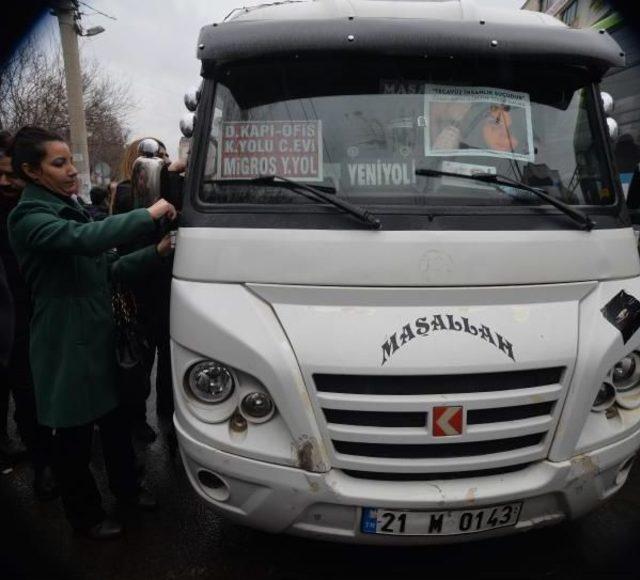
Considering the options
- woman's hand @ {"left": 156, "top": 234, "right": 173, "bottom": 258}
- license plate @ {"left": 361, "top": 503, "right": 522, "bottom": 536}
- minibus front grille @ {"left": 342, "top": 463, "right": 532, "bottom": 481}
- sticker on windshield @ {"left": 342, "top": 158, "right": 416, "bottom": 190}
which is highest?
sticker on windshield @ {"left": 342, "top": 158, "right": 416, "bottom": 190}

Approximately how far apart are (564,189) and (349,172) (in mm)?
1054

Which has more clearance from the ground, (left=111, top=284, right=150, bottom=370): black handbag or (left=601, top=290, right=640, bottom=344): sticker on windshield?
(left=601, top=290, right=640, bottom=344): sticker on windshield

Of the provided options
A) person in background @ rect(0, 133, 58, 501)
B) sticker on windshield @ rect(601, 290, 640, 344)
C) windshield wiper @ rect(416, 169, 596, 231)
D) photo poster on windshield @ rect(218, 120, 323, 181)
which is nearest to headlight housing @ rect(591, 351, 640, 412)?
sticker on windshield @ rect(601, 290, 640, 344)

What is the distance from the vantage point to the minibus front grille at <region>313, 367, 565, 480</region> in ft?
6.45

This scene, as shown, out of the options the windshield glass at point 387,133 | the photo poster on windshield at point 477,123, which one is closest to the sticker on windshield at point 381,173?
the windshield glass at point 387,133

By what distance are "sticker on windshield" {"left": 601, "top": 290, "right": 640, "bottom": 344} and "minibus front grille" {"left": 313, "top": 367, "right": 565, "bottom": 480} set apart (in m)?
0.45

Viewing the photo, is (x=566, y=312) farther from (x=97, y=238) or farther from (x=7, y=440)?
(x=7, y=440)

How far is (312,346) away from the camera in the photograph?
1.99 meters

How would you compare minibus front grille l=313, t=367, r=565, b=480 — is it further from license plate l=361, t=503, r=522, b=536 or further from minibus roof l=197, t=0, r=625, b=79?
minibus roof l=197, t=0, r=625, b=79

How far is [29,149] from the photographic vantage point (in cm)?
238

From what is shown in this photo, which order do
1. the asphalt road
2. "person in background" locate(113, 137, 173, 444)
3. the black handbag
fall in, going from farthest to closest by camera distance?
"person in background" locate(113, 137, 173, 444) → the black handbag → the asphalt road

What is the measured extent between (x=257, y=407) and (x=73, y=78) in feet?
36.0

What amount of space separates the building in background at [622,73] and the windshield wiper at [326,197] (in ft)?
→ 14.8

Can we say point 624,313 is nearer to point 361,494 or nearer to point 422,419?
point 422,419
